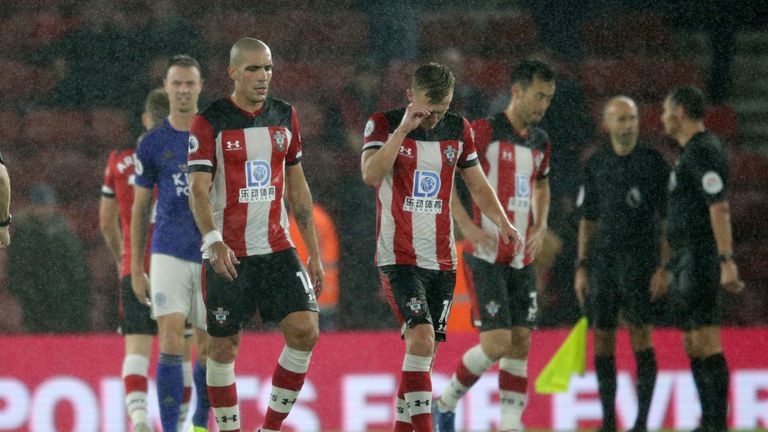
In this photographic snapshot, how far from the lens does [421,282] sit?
570 cm

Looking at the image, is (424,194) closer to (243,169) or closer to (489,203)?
(489,203)

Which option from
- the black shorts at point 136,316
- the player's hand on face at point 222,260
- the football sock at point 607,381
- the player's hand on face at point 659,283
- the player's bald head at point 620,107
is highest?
the player's bald head at point 620,107

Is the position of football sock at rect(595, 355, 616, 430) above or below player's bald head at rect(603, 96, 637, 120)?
below

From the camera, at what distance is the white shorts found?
6352mm

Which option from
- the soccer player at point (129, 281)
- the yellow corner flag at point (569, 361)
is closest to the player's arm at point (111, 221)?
the soccer player at point (129, 281)

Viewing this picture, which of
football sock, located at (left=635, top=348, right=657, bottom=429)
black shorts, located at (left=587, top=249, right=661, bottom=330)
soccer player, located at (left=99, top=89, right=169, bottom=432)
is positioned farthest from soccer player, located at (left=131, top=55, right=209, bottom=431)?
football sock, located at (left=635, top=348, right=657, bottom=429)

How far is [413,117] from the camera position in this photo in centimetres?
542

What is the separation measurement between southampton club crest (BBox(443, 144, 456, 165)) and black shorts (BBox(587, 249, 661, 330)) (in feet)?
6.71

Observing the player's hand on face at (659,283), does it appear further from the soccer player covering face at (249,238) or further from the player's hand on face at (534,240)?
the soccer player covering face at (249,238)

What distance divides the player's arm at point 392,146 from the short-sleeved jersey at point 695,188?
2.25 meters

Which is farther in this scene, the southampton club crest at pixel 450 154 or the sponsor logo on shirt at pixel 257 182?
the southampton club crest at pixel 450 154

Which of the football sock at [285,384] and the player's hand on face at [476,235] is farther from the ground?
the player's hand on face at [476,235]

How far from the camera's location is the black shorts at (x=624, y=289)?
740 cm

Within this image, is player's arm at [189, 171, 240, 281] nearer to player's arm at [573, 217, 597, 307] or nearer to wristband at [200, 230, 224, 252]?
wristband at [200, 230, 224, 252]
